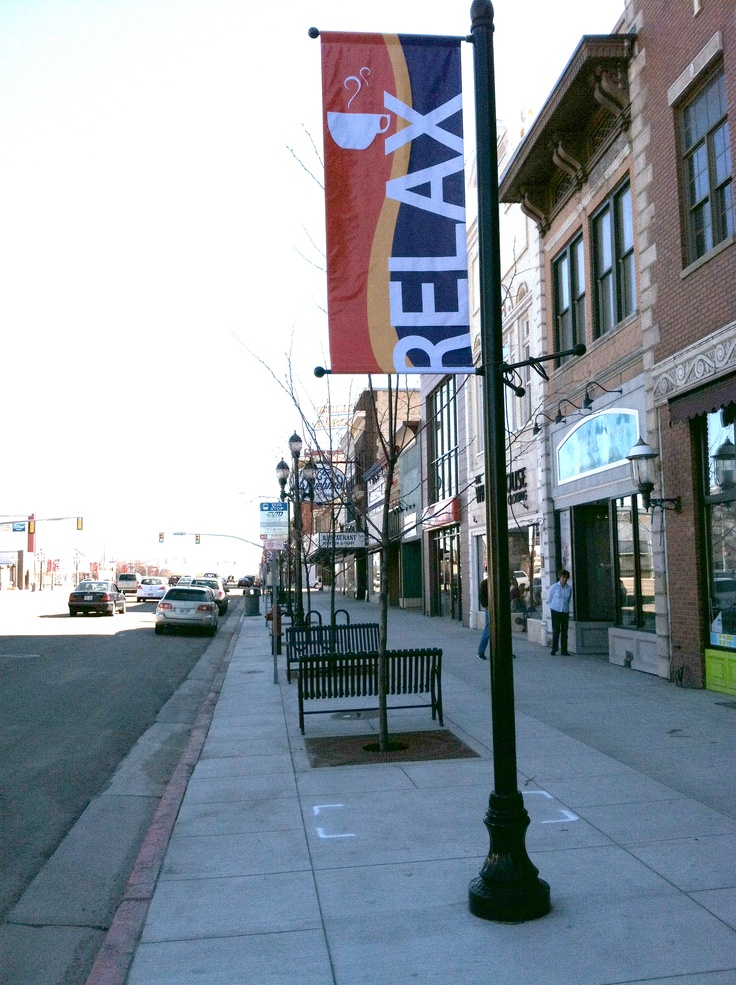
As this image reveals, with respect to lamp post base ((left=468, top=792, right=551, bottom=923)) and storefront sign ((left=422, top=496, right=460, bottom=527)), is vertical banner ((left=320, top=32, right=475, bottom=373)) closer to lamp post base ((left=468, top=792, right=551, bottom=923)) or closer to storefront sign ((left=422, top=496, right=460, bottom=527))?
lamp post base ((left=468, top=792, right=551, bottom=923))

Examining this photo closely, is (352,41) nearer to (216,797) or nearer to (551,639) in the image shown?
(216,797)

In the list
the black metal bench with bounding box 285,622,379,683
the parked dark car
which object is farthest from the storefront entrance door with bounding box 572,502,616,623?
the parked dark car

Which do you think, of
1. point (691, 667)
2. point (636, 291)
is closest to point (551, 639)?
point (691, 667)

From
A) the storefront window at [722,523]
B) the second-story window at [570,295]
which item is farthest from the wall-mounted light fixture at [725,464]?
the second-story window at [570,295]

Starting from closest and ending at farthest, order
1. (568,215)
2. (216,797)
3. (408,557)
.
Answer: (216,797), (568,215), (408,557)

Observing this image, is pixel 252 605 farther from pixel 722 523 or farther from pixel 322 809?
pixel 322 809

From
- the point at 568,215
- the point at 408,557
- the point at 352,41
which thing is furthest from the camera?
the point at 408,557

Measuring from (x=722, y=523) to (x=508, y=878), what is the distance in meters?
8.37

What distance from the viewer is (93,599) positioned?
1446 inches

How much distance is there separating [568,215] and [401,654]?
431 inches

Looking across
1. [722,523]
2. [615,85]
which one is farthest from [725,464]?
[615,85]

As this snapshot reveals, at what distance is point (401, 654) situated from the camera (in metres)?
10.1

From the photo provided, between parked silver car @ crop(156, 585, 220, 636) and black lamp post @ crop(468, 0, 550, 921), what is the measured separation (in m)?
23.7

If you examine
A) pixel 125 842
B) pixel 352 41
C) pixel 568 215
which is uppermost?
pixel 568 215
